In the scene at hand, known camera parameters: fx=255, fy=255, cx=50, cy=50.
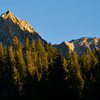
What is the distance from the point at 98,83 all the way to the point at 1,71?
34323 millimetres

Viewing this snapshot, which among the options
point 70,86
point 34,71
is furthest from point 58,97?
point 34,71

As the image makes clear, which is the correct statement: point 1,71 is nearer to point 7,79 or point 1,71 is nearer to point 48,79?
point 7,79

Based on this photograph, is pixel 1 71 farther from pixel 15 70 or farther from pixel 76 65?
pixel 76 65

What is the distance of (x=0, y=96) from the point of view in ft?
262

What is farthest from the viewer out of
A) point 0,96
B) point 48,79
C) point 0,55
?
point 0,55

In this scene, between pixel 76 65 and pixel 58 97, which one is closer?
pixel 58 97

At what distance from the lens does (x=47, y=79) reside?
8662 cm

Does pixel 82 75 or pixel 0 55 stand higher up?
pixel 0 55

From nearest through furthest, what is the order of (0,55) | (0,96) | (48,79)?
(0,96), (48,79), (0,55)

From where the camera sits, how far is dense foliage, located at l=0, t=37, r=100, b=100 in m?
82.2

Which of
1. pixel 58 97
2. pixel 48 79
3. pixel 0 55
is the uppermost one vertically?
pixel 0 55

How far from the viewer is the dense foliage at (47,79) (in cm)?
8225

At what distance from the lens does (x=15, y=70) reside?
8475 cm

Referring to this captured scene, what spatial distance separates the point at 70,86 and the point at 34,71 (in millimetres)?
13486
